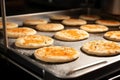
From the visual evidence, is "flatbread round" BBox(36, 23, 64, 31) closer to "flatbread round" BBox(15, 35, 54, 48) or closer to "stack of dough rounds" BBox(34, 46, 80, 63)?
"flatbread round" BBox(15, 35, 54, 48)

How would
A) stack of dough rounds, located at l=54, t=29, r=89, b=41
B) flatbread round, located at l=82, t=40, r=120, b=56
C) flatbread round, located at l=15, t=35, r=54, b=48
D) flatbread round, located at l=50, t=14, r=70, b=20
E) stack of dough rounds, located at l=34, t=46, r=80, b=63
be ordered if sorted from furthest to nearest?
flatbread round, located at l=50, t=14, r=70, b=20 → stack of dough rounds, located at l=54, t=29, r=89, b=41 → flatbread round, located at l=15, t=35, r=54, b=48 → flatbread round, located at l=82, t=40, r=120, b=56 → stack of dough rounds, located at l=34, t=46, r=80, b=63

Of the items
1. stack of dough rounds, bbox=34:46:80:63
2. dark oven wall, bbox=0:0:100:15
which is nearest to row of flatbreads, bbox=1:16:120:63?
stack of dough rounds, bbox=34:46:80:63

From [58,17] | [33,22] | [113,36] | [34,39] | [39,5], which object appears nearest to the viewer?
[34,39]

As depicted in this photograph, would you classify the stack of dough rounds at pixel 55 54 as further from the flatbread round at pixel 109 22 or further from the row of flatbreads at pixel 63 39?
the flatbread round at pixel 109 22

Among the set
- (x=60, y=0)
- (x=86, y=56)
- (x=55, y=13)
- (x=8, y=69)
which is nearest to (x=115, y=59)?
(x=86, y=56)

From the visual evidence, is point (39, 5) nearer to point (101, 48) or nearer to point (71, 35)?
point (71, 35)

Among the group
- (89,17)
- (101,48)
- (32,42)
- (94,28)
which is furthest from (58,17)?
(101,48)

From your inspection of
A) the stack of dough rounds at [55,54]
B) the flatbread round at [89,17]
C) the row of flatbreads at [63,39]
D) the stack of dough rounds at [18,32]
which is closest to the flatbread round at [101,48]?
the row of flatbreads at [63,39]
